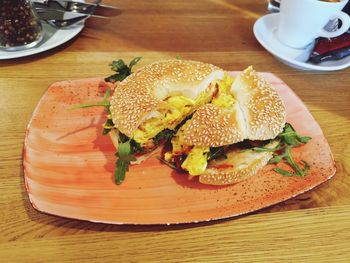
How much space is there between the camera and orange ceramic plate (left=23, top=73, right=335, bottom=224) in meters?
0.97

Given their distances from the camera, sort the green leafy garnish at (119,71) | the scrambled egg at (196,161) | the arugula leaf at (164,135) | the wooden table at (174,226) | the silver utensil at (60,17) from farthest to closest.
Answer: the silver utensil at (60,17) → the green leafy garnish at (119,71) → the arugula leaf at (164,135) → the scrambled egg at (196,161) → the wooden table at (174,226)

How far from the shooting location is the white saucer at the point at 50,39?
4.87ft

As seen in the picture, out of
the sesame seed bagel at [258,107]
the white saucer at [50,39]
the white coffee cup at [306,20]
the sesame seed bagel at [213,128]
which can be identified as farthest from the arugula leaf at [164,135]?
the white coffee cup at [306,20]

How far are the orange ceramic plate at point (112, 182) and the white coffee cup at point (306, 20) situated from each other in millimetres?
507

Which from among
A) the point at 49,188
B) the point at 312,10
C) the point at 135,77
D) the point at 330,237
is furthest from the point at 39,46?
the point at 330,237

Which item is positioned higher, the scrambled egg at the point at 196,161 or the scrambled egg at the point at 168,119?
the scrambled egg at the point at 168,119

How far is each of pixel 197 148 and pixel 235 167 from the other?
13 cm

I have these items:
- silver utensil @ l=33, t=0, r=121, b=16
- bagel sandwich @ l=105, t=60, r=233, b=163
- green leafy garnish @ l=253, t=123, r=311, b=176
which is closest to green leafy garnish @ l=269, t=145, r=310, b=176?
green leafy garnish @ l=253, t=123, r=311, b=176

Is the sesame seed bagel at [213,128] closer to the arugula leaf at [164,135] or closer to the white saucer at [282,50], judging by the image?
the arugula leaf at [164,135]

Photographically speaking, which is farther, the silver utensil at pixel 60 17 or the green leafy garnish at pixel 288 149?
the silver utensil at pixel 60 17

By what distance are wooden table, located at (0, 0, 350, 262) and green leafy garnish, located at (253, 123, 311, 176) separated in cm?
7

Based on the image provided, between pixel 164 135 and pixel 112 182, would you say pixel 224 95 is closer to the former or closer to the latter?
pixel 164 135

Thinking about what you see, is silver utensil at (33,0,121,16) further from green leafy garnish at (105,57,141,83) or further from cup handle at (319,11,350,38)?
cup handle at (319,11,350,38)

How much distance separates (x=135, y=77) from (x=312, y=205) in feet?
2.14
